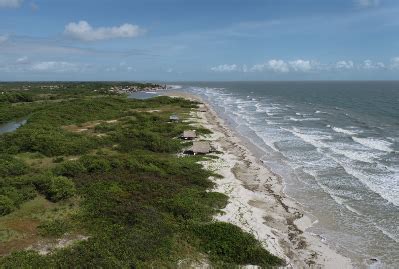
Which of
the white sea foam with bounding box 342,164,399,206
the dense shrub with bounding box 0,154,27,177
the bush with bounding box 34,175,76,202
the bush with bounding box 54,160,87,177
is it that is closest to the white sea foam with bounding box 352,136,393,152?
the white sea foam with bounding box 342,164,399,206

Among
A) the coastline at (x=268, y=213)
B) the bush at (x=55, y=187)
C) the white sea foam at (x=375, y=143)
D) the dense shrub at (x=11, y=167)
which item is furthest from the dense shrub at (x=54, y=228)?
the white sea foam at (x=375, y=143)

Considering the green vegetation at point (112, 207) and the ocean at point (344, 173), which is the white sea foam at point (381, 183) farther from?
the green vegetation at point (112, 207)

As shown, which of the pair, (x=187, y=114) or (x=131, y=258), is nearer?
(x=131, y=258)

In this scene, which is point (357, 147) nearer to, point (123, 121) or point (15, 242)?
point (123, 121)

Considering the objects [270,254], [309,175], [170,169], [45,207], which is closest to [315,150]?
[309,175]

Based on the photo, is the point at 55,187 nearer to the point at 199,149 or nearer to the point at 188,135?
the point at 199,149

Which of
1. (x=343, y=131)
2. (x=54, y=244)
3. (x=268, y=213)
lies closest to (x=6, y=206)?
(x=54, y=244)

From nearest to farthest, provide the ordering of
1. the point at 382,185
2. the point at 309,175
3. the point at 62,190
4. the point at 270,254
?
the point at 270,254 → the point at 62,190 → the point at 382,185 → the point at 309,175
